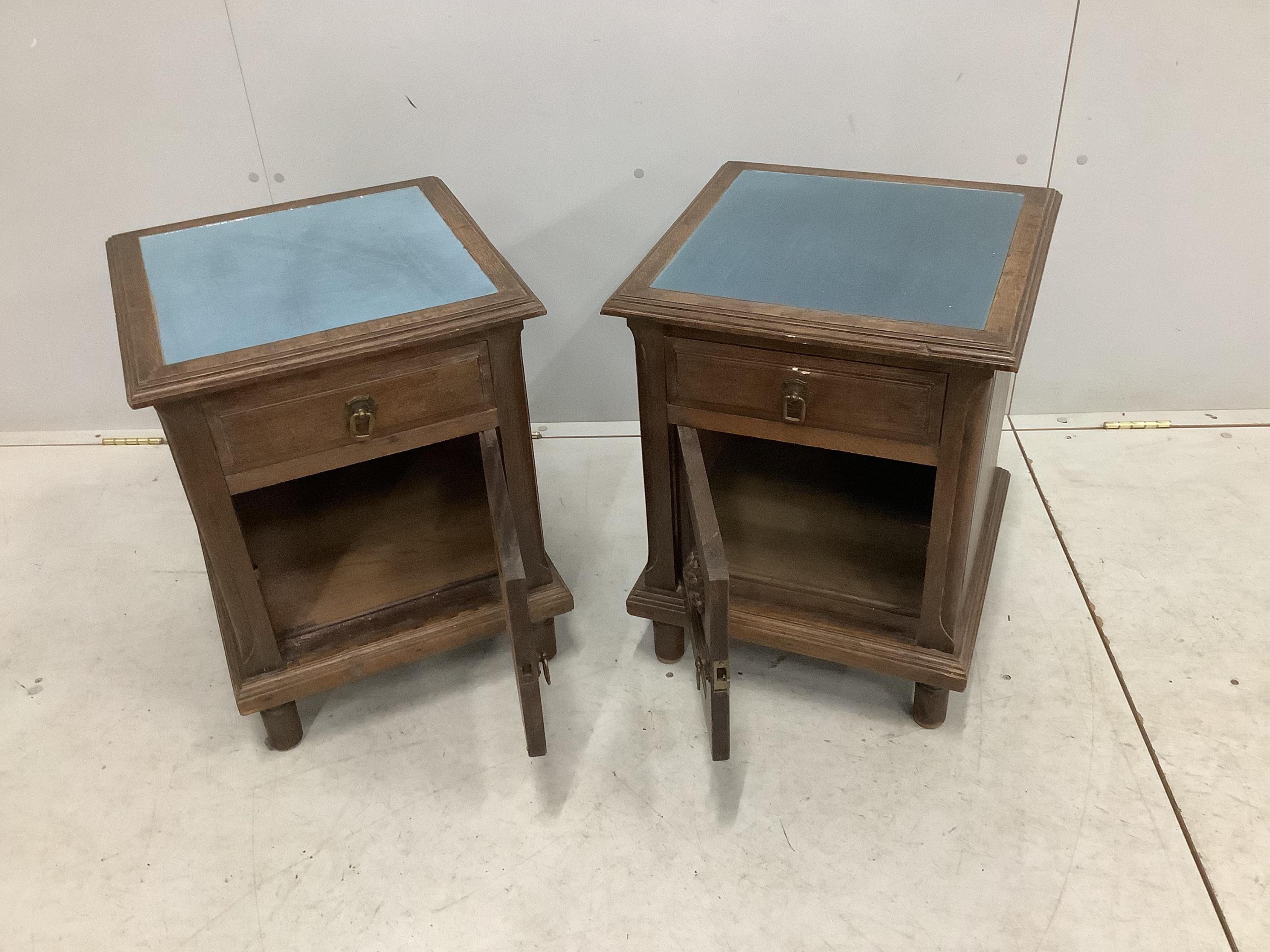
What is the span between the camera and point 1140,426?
2.20 meters

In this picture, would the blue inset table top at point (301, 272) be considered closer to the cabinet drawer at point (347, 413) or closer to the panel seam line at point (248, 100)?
the cabinet drawer at point (347, 413)

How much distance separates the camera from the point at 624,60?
6.24ft

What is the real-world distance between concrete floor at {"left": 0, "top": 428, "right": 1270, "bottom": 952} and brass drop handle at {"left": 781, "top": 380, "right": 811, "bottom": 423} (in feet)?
1.68

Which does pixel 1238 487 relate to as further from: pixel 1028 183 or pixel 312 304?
pixel 312 304

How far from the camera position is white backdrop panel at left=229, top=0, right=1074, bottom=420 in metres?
1.85

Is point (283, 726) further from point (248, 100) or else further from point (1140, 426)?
point (1140, 426)

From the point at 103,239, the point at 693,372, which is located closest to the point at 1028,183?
the point at 693,372

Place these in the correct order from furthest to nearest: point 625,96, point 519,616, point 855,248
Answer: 1. point 625,96
2. point 855,248
3. point 519,616

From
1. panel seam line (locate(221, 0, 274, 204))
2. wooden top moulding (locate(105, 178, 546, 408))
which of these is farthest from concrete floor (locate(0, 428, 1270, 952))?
panel seam line (locate(221, 0, 274, 204))

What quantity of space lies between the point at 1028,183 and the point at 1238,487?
72 centimetres

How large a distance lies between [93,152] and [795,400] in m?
1.53

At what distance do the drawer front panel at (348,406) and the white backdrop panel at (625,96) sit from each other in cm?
75

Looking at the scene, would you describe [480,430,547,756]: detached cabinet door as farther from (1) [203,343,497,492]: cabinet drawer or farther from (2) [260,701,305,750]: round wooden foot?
(2) [260,701,305,750]: round wooden foot

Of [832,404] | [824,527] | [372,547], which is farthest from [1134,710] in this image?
[372,547]
